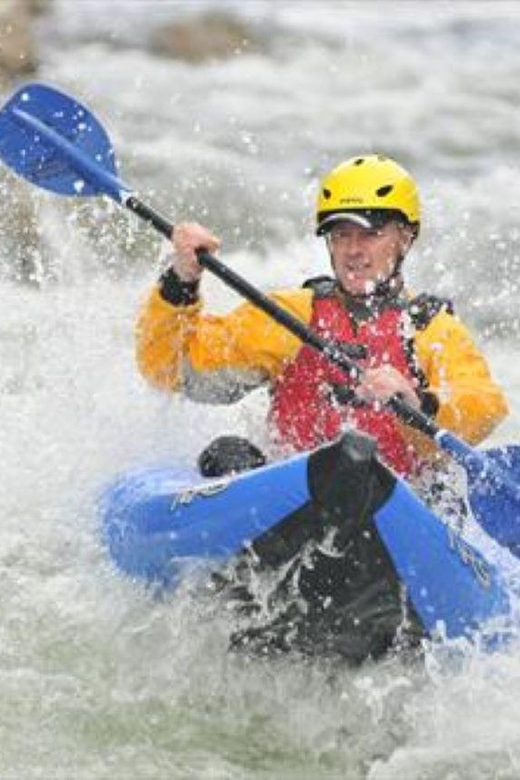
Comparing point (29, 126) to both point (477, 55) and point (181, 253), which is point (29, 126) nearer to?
point (181, 253)

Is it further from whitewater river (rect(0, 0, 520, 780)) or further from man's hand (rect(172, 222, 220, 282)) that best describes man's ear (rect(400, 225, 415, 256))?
whitewater river (rect(0, 0, 520, 780))

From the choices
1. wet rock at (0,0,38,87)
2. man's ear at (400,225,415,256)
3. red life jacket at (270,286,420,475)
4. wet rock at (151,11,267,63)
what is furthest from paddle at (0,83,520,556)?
wet rock at (151,11,267,63)

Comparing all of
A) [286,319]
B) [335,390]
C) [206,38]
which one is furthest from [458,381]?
[206,38]

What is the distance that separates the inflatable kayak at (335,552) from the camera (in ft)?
14.7

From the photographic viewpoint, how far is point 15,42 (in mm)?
17906

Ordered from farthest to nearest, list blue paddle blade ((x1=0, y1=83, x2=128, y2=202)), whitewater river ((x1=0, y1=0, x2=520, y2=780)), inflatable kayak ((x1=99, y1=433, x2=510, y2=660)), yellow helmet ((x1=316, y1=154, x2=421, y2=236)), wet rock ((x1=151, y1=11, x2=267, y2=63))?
1. wet rock ((x1=151, y1=11, x2=267, y2=63))
2. blue paddle blade ((x1=0, y1=83, x2=128, y2=202))
3. yellow helmet ((x1=316, y1=154, x2=421, y2=236))
4. whitewater river ((x1=0, y1=0, x2=520, y2=780))
5. inflatable kayak ((x1=99, y1=433, x2=510, y2=660))

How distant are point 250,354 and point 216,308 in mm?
4395

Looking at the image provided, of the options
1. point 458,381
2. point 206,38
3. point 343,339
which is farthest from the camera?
point 206,38

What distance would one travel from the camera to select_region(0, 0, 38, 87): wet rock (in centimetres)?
1680

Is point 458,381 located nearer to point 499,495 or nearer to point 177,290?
point 499,495

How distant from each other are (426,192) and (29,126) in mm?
8781

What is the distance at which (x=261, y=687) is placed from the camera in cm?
512

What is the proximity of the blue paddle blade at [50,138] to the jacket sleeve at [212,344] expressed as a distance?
873 mm

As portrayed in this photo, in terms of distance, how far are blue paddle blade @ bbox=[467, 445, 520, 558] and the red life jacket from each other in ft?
1.31
